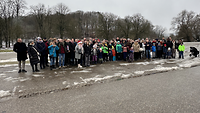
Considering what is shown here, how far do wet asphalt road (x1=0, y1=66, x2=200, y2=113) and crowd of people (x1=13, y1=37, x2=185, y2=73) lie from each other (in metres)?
3.91

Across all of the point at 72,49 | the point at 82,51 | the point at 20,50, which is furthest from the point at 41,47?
the point at 82,51

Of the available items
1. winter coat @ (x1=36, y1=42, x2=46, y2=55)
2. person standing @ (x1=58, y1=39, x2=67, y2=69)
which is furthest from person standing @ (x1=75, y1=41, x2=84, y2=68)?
winter coat @ (x1=36, y1=42, x2=46, y2=55)

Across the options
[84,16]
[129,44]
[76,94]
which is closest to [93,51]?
[129,44]

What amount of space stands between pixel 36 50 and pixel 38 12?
38.1m

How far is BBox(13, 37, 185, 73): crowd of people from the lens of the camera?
7109mm

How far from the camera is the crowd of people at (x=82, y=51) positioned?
7.11 meters

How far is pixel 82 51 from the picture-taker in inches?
329

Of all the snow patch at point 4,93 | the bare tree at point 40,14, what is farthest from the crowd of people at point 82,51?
the bare tree at point 40,14

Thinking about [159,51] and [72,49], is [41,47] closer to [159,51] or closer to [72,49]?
[72,49]

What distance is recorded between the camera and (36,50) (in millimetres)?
7180

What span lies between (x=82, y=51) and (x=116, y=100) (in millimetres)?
5274

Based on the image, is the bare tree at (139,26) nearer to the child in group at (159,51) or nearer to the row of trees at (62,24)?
the row of trees at (62,24)

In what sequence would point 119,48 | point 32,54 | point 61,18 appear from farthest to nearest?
point 61,18 < point 119,48 < point 32,54

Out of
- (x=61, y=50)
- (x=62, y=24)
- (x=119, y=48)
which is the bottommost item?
(x=61, y=50)
